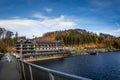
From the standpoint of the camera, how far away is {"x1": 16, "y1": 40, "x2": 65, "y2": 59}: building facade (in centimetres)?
11739

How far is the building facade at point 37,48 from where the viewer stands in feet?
385

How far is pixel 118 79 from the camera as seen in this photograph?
47250 millimetres

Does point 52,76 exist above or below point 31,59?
above

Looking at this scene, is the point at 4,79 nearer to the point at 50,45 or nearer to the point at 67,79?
the point at 67,79

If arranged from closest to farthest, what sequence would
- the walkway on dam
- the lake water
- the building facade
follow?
the walkway on dam → the lake water → the building facade

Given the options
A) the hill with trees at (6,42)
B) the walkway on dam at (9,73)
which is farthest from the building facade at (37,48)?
the walkway on dam at (9,73)

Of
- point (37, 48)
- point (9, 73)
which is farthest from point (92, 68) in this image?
point (37, 48)

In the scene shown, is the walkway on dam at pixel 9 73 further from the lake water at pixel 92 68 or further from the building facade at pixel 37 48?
the building facade at pixel 37 48

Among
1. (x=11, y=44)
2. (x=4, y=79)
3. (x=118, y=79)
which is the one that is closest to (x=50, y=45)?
(x=11, y=44)

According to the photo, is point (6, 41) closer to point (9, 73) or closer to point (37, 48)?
point (37, 48)

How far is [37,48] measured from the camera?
415 ft

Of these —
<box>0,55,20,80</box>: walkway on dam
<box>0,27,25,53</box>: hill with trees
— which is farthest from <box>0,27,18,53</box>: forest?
<box>0,55,20,80</box>: walkway on dam

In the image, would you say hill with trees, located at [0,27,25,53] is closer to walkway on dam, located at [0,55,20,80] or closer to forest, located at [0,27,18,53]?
forest, located at [0,27,18,53]

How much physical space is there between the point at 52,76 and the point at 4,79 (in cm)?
799
